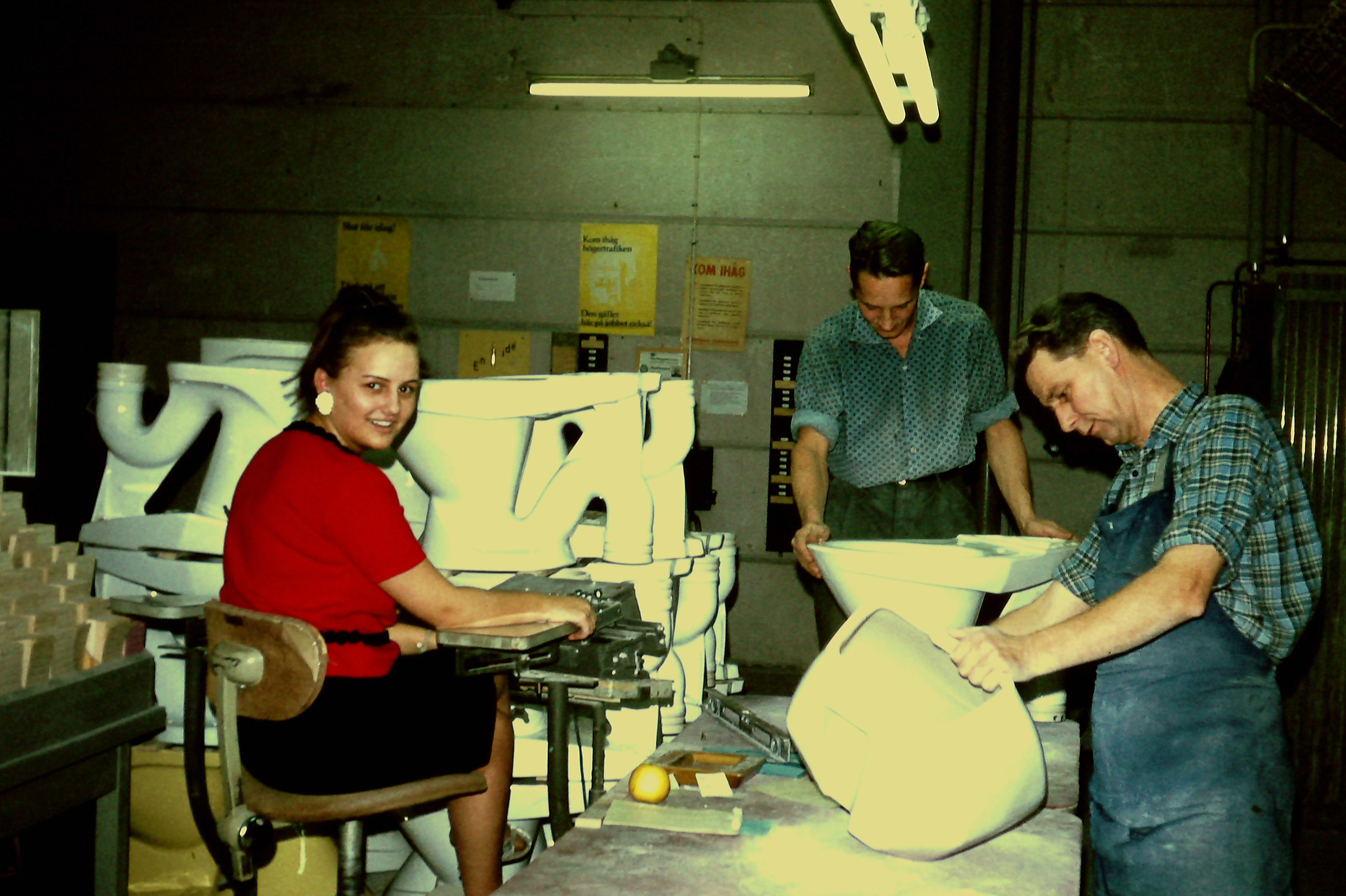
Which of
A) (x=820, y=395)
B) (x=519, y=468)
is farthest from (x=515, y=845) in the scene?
(x=820, y=395)

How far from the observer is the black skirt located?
6.75 feet

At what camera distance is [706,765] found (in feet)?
6.34

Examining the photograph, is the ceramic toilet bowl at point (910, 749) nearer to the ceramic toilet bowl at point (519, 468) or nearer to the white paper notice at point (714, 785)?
the white paper notice at point (714, 785)

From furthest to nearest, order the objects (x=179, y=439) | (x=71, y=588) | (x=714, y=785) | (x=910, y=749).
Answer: (x=179, y=439)
(x=71, y=588)
(x=714, y=785)
(x=910, y=749)

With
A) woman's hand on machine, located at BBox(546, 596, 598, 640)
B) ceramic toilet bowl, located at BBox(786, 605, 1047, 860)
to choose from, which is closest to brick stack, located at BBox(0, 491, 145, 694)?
woman's hand on machine, located at BBox(546, 596, 598, 640)

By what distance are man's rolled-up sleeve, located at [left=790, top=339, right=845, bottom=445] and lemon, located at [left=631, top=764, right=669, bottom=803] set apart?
5.27 ft

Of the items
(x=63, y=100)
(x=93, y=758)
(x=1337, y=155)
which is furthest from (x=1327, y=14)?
(x=63, y=100)

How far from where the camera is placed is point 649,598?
2705 mm

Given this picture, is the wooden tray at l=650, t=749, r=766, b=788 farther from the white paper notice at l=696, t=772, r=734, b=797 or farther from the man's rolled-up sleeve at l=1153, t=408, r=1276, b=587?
the man's rolled-up sleeve at l=1153, t=408, r=1276, b=587

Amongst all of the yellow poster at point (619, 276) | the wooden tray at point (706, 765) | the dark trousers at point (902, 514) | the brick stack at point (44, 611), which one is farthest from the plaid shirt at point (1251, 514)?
the yellow poster at point (619, 276)

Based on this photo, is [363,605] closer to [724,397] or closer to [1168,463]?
[1168,463]

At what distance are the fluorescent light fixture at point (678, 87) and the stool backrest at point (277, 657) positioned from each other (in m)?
3.13

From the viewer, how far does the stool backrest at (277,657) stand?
195 cm

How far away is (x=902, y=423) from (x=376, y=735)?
1.73 m
